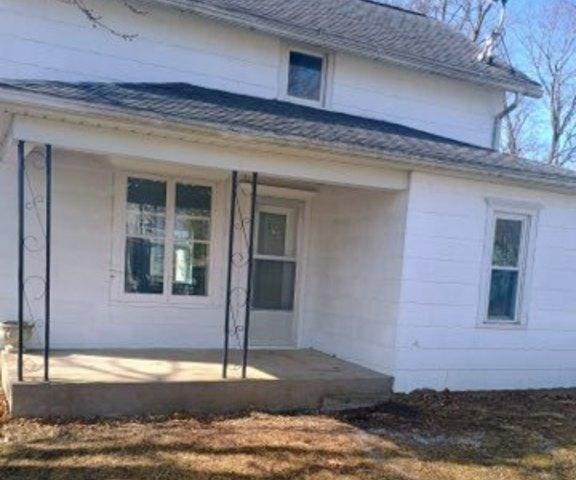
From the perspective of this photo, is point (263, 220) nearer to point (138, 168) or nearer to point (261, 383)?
point (138, 168)

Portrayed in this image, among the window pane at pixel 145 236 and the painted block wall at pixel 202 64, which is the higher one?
the painted block wall at pixel 202 64

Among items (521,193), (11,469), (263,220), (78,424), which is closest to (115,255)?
(263,220)

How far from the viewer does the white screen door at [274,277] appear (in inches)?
354

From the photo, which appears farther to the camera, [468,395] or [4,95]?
[468,395]

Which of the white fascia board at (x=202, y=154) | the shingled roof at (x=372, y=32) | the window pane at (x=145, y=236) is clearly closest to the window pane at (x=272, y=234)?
the window pane at (x=145, y=236)

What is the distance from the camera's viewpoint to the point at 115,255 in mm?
8031

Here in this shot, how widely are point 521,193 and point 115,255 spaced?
5471mm

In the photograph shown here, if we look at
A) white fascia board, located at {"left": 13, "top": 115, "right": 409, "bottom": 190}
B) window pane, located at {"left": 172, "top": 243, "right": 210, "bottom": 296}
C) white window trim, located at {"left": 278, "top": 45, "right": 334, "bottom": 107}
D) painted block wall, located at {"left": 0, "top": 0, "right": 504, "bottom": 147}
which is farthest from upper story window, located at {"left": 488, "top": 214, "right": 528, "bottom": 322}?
window pane, located at {"left": 172, "top": 243, "right": 210, "bottom": 296}

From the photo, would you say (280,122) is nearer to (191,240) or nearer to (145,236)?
(191,240)

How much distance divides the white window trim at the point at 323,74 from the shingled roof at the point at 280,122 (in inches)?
12.4

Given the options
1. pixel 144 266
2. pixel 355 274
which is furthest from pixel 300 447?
pixel 144 266

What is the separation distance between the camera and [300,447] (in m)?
5.46

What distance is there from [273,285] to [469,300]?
2.84 metres

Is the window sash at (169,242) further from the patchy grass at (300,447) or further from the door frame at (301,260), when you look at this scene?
the patchy grass at (300,447)
